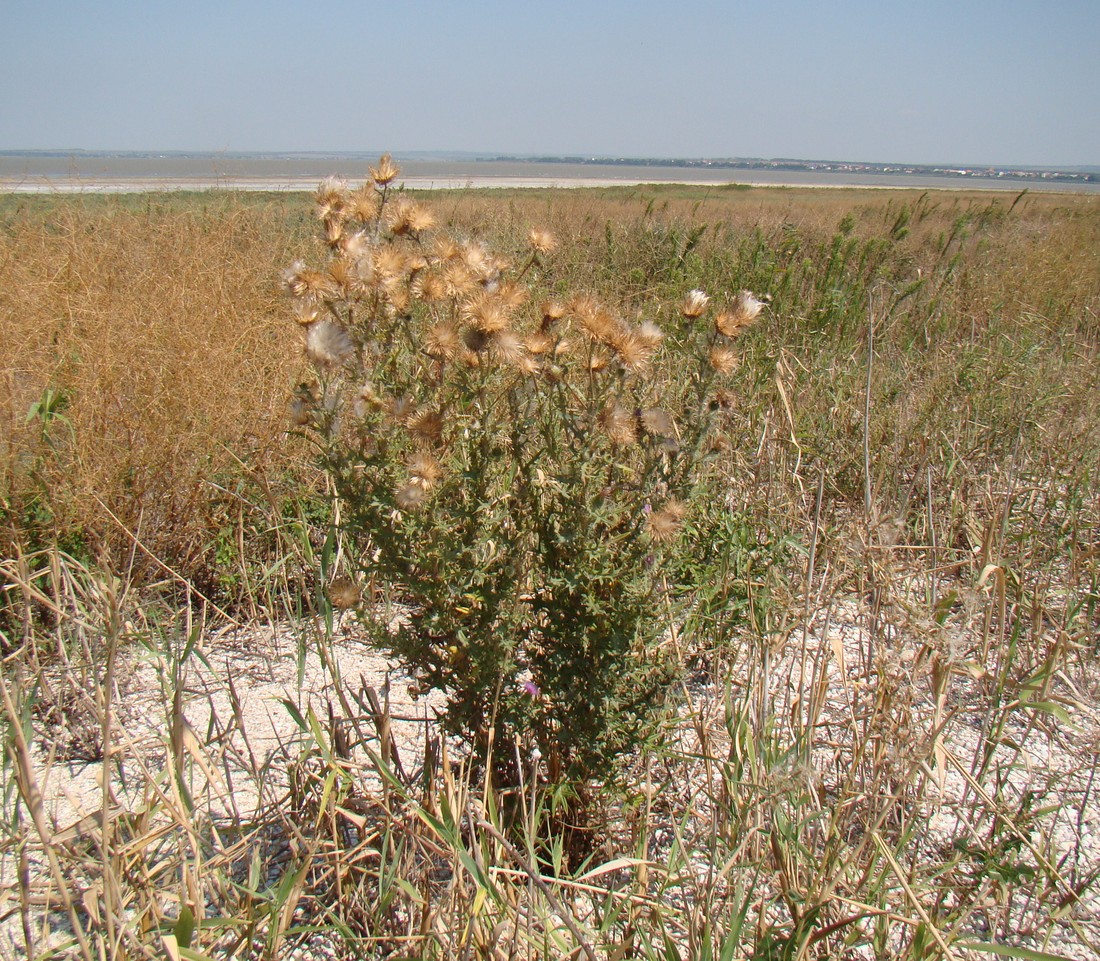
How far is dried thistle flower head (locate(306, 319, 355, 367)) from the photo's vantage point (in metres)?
1.36

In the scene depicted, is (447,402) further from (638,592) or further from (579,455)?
(638,592)

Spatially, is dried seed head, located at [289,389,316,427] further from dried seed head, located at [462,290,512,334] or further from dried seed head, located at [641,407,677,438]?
dried seed head, located at [641,407,677,438]

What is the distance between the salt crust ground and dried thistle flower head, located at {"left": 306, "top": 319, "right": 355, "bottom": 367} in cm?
60

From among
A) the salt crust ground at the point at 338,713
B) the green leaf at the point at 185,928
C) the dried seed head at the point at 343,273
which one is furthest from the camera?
the salt crust ground at the point at 338,713

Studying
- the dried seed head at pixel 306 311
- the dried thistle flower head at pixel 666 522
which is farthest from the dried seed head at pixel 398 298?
the dried thistle flower head at pixel 666 522

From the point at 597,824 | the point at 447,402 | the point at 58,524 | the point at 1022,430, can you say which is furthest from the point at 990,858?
the point at 58,524

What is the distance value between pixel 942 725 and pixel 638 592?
1.91ft

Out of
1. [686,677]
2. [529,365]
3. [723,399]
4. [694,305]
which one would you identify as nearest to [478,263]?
[529,365]

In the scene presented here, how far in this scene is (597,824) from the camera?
69.1 inches

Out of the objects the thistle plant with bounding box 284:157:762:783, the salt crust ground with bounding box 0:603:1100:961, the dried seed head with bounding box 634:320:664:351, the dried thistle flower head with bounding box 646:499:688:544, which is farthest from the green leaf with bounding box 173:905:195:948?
the dried seed head with bounding box 634:320:664:351

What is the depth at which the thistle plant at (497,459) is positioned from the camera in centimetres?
139

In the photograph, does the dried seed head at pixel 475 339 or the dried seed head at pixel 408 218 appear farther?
the dried seed head at pixel 408 218

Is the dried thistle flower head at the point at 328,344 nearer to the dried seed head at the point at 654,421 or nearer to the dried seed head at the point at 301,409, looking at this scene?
the dried seed head at the point at 301,409

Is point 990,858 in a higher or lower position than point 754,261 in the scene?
lower
